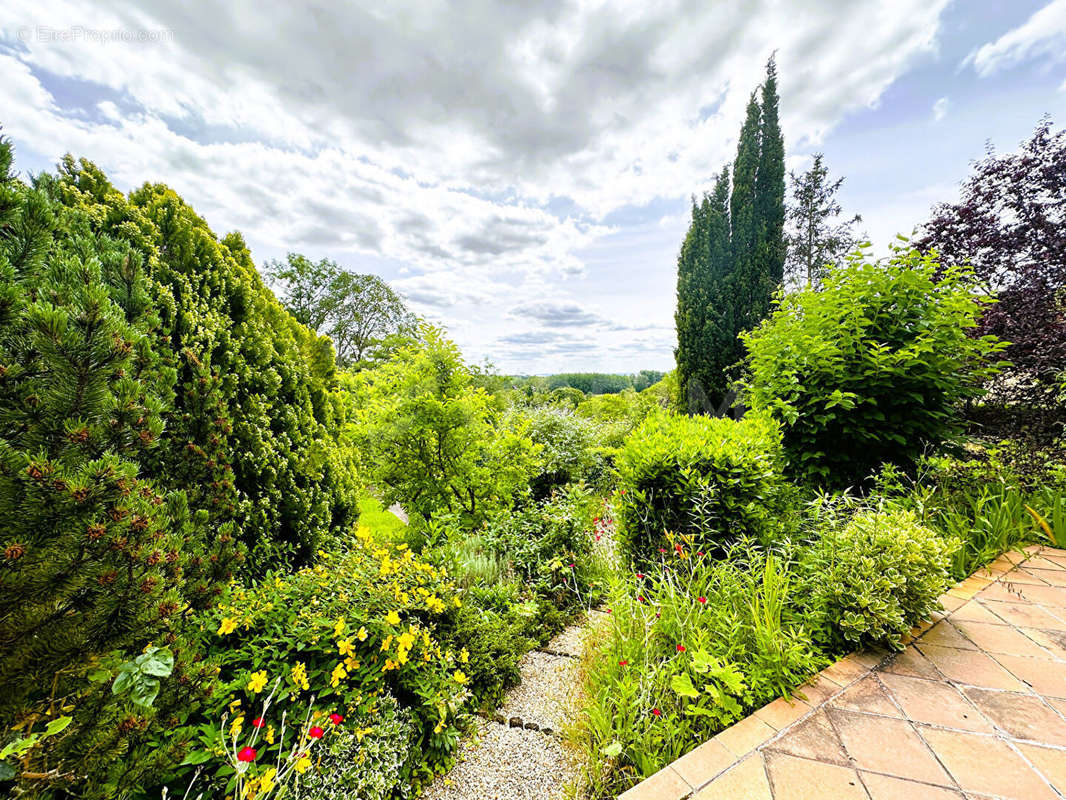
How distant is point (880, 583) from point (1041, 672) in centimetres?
79

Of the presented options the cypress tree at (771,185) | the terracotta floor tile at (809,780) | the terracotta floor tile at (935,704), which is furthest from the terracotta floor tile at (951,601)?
the cypress tree at (771,185)

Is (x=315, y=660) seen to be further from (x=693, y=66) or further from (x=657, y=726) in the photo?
(x=693, y=66)

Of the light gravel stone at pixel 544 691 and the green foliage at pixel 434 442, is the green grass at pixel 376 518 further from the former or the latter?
the light gravel stone at pixel 544 691

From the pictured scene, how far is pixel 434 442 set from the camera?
4.40m

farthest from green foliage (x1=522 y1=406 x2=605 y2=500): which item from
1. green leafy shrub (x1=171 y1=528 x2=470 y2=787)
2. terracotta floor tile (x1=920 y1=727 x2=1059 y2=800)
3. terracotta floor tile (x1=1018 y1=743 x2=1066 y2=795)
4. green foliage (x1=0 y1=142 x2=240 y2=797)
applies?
green foliage (x1=0 y1=142 x2=240 y2=797)

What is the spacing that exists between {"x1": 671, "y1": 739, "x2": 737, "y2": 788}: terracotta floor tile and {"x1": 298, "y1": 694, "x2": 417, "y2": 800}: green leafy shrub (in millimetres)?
1261

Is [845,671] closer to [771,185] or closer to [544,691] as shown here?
[544,691]

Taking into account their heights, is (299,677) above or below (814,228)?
below

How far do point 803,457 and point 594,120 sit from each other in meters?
5.88

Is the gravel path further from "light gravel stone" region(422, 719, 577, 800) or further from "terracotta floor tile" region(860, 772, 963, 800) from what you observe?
"terracotta floor tile" region(860, 772, 963, 800)

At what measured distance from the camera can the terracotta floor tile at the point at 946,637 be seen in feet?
7.02

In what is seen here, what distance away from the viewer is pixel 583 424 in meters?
8.02

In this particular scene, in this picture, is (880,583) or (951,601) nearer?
(880,583)

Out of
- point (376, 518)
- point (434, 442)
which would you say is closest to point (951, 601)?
point (434, 442)
